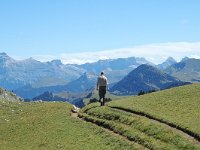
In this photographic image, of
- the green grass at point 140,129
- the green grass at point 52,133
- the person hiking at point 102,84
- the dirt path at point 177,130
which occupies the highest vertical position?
the person hiking at point 102,84

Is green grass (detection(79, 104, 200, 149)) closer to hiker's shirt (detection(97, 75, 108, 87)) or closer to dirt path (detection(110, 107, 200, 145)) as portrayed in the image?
dirt path (detection(110, 107, 200, 145))

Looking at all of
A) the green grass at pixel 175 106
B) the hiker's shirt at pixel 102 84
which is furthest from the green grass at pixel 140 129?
the hiker's shirt at pixel 102 84

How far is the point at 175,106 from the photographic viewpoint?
5103 cm

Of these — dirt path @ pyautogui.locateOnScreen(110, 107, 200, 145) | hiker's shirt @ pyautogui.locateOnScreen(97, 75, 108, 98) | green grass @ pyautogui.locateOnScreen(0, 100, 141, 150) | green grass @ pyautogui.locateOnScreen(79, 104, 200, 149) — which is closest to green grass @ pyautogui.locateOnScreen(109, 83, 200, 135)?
dirt path @ pyautogui.locateOnScreen(110, 107, 200, 145)

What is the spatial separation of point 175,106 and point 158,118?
21.4 feet

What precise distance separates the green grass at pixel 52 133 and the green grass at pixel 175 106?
6.33 m

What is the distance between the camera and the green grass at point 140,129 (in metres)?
36.2

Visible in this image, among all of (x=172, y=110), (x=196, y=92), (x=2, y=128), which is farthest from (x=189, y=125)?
(x=2, y=128)

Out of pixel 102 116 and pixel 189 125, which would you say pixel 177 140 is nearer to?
pixel 189 125

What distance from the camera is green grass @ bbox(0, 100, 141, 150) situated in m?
42.2

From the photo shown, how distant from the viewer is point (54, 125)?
52.5 metres

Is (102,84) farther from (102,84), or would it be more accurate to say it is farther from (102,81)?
(102,81)

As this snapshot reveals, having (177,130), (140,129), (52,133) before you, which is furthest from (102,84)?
(177,130)

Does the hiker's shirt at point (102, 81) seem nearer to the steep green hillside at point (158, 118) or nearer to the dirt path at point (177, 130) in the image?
the steep green hillside at point (158, 118)
